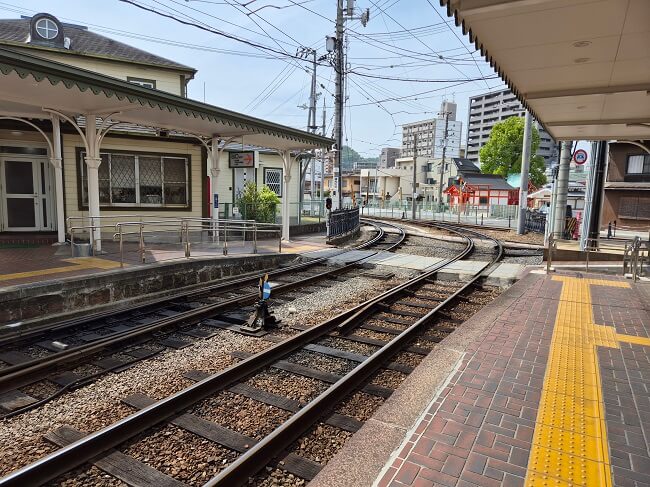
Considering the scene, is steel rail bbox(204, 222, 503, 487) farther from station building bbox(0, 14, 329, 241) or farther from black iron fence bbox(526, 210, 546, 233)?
black iron fence bbox(526, 210, 546, 233)

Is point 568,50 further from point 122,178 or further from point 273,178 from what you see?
point 273,178

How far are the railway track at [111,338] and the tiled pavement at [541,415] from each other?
3.71 m

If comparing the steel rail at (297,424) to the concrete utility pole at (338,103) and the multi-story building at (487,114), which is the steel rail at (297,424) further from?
the multi-story building at (487,114)

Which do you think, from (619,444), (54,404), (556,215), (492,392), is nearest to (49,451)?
(54,404)

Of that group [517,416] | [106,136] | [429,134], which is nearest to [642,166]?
[106,136]

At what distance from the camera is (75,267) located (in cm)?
886

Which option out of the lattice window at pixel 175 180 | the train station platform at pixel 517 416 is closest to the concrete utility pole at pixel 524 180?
the lattice window at pixel 175 180

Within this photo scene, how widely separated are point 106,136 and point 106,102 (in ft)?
15.3

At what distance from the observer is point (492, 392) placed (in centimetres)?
409

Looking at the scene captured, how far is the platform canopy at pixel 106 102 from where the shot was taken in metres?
7.05

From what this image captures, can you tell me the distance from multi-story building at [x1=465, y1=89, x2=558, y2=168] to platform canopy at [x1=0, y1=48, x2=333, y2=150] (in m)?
126

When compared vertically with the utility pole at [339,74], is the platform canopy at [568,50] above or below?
below

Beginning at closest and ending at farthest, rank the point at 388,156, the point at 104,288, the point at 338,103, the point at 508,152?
1. the point at 104,288
2. the point at 338,103
3. the point at 508,152
4. the point at 388,156

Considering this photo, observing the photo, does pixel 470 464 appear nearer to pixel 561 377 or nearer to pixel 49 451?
pixel 561 377
